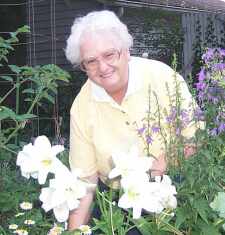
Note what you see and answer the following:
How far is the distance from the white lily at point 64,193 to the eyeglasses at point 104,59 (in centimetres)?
102

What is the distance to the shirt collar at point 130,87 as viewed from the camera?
99.5 inches

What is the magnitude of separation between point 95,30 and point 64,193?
1.14m

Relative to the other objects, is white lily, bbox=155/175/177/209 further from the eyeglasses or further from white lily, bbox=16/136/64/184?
the eyeglasses

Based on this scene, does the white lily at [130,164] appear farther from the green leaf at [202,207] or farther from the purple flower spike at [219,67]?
the purple flower spike at [219,67]

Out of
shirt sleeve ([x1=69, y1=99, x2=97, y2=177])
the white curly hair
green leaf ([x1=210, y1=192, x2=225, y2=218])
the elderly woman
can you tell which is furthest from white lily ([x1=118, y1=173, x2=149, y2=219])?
shirt sleeve ([x1=69, y1=99, x2=97, y2=177])

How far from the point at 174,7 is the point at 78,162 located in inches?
249

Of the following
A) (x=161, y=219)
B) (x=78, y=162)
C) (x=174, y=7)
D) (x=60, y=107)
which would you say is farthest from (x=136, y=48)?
(x=161, y=219)

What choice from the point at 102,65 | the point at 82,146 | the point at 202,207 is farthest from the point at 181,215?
the point at 82,146

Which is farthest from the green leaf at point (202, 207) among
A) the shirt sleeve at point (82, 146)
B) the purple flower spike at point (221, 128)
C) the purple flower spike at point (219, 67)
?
the shirt sleeve at point (82, 146)

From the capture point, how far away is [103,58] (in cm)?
228

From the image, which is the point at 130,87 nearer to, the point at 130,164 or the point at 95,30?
the point at 95,30

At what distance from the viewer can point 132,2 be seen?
757 centimetres

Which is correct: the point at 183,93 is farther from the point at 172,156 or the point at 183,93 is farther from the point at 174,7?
the point at 174,7

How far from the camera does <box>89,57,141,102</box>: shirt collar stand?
8.29 feet
